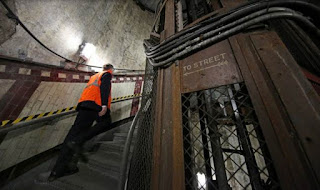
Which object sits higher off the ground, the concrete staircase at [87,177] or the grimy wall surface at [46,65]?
the grimy wall surface at [46,65]

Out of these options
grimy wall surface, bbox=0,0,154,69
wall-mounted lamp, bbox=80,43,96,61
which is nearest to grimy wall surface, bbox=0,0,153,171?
grimy wall surface, bbox=0,0,154,69

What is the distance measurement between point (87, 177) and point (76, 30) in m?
4.64

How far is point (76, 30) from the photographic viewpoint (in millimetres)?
4121

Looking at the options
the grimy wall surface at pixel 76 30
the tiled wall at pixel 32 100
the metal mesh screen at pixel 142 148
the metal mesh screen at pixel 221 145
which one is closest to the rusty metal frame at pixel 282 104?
the metal mesh screen at pixel 221 145

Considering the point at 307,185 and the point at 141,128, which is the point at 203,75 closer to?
the point at 307,185

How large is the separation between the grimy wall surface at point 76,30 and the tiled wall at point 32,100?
1.26 ft

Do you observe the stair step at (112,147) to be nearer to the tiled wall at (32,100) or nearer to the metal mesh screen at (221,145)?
the tiled wall at (32,100)

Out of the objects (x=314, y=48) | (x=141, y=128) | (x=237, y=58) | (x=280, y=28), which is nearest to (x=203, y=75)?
(x=237, y=58)

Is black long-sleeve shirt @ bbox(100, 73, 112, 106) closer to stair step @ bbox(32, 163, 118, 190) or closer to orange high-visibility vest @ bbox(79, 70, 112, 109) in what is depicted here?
orange high-visibility vest @ bbox(79, 70, 112, 109)

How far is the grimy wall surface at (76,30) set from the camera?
2775 mm

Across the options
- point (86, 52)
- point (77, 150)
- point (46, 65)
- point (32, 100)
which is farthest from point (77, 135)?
point (86, 52)

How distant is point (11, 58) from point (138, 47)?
538 cm

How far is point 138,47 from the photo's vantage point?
7055 millimetres

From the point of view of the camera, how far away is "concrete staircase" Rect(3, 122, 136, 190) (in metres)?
1.84
